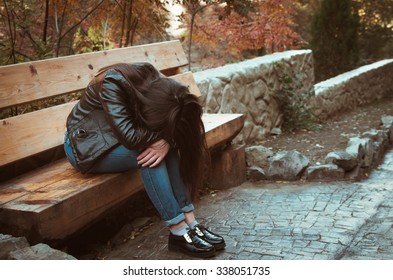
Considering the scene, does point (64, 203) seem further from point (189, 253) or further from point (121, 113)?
point (189, 253)

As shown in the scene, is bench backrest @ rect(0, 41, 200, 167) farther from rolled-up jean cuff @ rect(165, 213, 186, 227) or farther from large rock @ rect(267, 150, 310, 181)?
large rock @ rect(267, 150, 310, 181)

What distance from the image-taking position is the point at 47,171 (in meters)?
2.42

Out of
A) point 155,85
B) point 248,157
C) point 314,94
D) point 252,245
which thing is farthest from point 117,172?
point 314,94

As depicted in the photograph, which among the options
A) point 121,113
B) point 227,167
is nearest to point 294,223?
point 227,167

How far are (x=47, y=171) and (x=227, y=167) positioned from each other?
146 centimetres

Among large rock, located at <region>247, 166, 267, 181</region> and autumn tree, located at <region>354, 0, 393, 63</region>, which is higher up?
autumn tree, located at <region>354, 0, 393, 63</region>

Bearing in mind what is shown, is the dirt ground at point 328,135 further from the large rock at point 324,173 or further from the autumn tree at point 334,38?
the autumn tree at point 334,38

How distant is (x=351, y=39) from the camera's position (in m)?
Result: 8.88

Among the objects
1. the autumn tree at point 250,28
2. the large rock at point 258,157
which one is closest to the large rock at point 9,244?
the large rock at point 258,157

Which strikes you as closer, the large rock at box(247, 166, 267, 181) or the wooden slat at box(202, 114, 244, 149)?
the wooden slat at box(202, 114, 244, 149)

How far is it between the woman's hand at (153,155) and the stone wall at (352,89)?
4.49 metres

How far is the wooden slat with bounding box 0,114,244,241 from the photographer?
6.26ft

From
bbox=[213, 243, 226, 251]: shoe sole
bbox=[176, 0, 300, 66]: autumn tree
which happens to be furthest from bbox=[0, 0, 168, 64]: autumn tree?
bbox=[176, 0, 300, 66]: autumn tree

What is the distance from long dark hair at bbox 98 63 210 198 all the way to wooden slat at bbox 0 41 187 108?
511 millimetres
